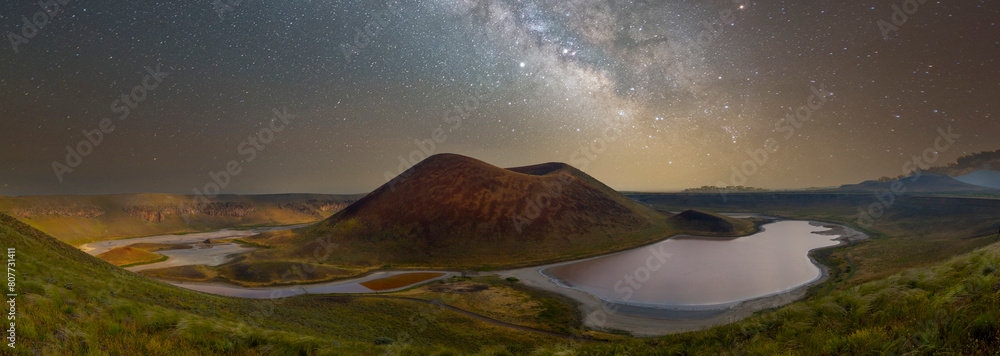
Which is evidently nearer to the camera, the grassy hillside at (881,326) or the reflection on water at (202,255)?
the grassy hillside at (881,326)

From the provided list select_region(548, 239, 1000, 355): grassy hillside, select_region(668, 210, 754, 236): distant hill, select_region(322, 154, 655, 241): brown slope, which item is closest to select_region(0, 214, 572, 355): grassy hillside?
select_region(548, 239, 1000, 355): grassy hillside

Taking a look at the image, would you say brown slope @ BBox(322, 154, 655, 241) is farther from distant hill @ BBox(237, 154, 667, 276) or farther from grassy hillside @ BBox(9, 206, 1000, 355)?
grassy hillside @ BBox(9, 206, 1000, 355)

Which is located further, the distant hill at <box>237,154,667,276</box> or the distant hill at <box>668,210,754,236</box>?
the distant hill at <box>668,210,754,236</box>

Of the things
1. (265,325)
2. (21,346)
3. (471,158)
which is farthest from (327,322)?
(471,158)

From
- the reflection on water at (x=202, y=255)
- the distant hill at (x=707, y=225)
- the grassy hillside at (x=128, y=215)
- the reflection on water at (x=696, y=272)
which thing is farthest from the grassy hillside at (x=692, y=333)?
the grassy hillside at (x=128, y=215)

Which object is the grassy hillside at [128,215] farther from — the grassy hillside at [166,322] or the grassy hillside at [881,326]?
the grassy hillside at [881,326]
